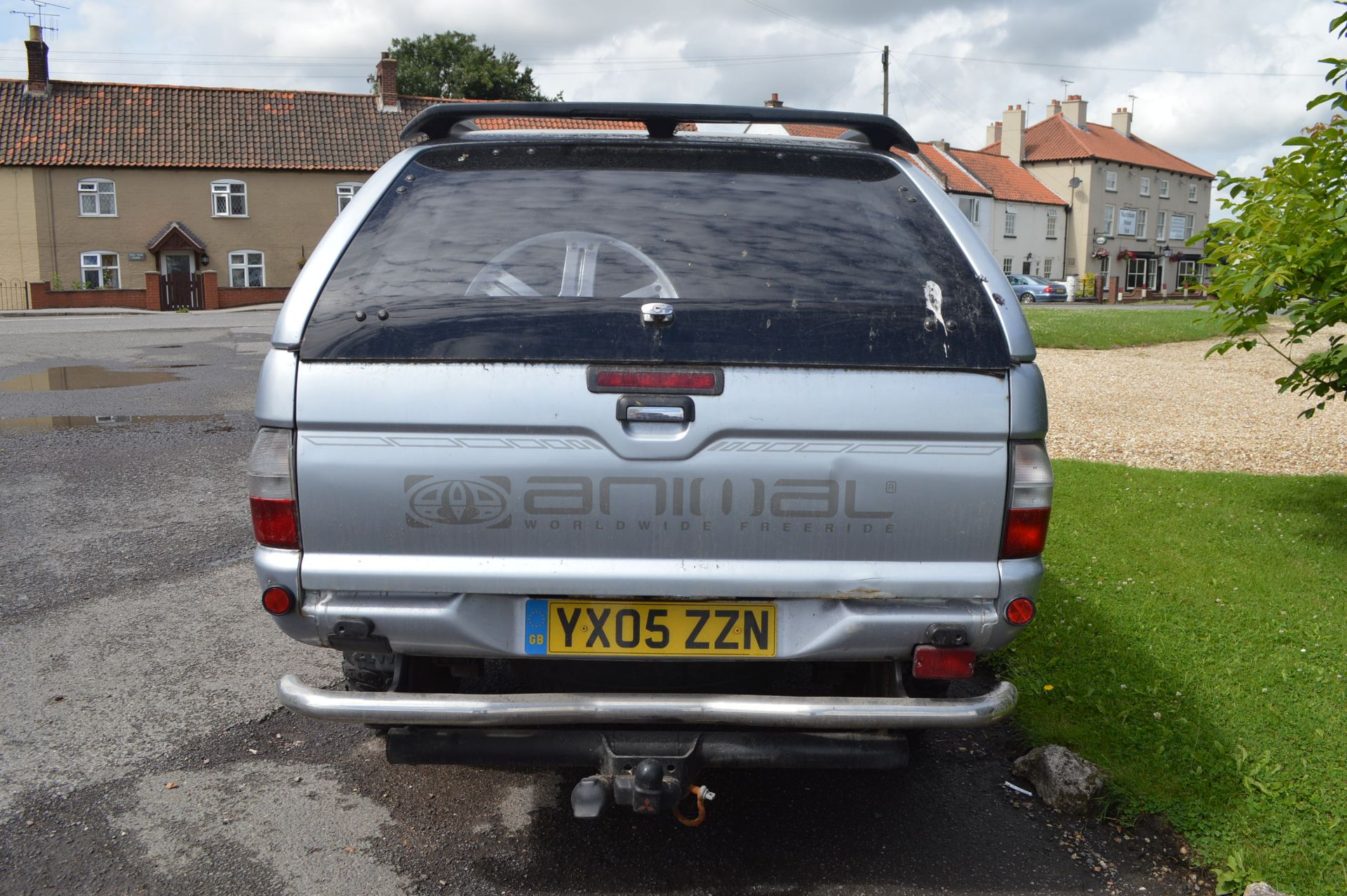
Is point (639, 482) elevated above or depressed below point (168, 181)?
below

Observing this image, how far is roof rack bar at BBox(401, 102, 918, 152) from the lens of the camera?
10.2ft

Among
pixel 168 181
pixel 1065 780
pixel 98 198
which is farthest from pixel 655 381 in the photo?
pixel 98 198

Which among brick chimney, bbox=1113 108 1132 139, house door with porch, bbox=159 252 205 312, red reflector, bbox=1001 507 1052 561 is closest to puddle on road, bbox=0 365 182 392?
red reflector, bbox=1001 507 1052 561

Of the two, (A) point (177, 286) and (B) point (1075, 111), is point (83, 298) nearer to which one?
(A) point (177, 286)

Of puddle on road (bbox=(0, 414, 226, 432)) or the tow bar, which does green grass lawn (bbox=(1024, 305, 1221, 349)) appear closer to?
puddle on road (bbox=(0, 414, 226, 432))

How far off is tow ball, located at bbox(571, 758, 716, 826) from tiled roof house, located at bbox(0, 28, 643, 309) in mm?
41786

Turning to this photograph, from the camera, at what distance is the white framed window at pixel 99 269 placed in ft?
143

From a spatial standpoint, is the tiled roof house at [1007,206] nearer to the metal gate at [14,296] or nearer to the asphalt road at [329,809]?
the metal gate at [14,296]

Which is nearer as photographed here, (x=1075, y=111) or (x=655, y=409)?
(x=655, y=409)

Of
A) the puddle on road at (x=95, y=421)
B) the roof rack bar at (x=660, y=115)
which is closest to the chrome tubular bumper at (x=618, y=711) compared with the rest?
the roof rack bar at (x=660, y=115)

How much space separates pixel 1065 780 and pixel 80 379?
13.8 m

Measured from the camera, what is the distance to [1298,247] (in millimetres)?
5438

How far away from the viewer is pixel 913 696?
115 inches

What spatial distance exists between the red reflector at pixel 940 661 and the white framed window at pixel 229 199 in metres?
46.9
